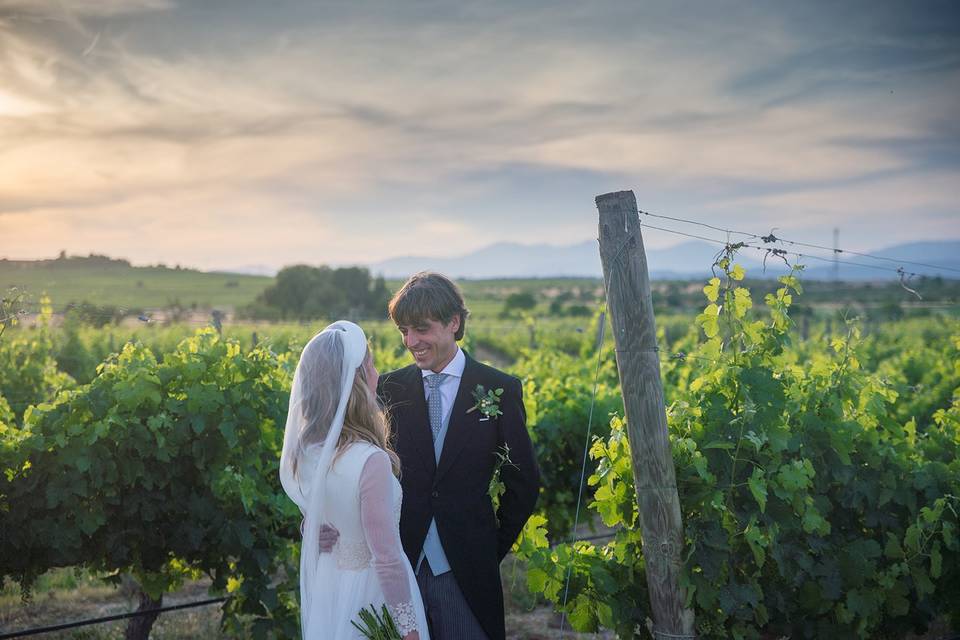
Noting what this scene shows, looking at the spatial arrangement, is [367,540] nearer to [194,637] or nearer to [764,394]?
[764,394]

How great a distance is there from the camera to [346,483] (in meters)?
2.63

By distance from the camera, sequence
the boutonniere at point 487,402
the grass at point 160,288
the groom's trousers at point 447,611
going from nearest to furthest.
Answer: the groom's trousers at point 447,611
the boutonniere at point 487,402
the grass at point 160,288

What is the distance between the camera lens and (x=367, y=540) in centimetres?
265

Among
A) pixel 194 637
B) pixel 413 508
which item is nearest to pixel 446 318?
pixel 413 508

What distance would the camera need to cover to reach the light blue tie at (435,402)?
340 cm

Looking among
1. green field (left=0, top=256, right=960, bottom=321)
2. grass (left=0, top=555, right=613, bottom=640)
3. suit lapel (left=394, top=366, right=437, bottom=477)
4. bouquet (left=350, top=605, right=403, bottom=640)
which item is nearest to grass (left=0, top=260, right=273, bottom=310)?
green field (left=0, top=256, right=960, bottom=321)

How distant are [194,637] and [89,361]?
11258 millimetres

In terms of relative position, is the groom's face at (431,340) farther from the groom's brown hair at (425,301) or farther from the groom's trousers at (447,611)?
the groom's trousers at (447,611)

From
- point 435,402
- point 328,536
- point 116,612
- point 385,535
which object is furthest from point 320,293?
point 385,535

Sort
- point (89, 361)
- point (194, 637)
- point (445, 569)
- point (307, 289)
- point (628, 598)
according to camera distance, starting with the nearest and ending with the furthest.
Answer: point (445, 569)
point (628, 598)
point (194, 637)
point (89, 361)
point (307, 289)

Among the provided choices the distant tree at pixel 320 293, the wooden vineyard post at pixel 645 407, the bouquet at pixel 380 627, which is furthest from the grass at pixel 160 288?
the bouquet at pixel 380 627

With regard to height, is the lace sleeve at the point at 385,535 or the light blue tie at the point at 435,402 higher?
the light blue tie at the point at 435,402

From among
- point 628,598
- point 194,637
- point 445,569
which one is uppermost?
point 445,569

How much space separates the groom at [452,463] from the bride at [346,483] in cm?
39
